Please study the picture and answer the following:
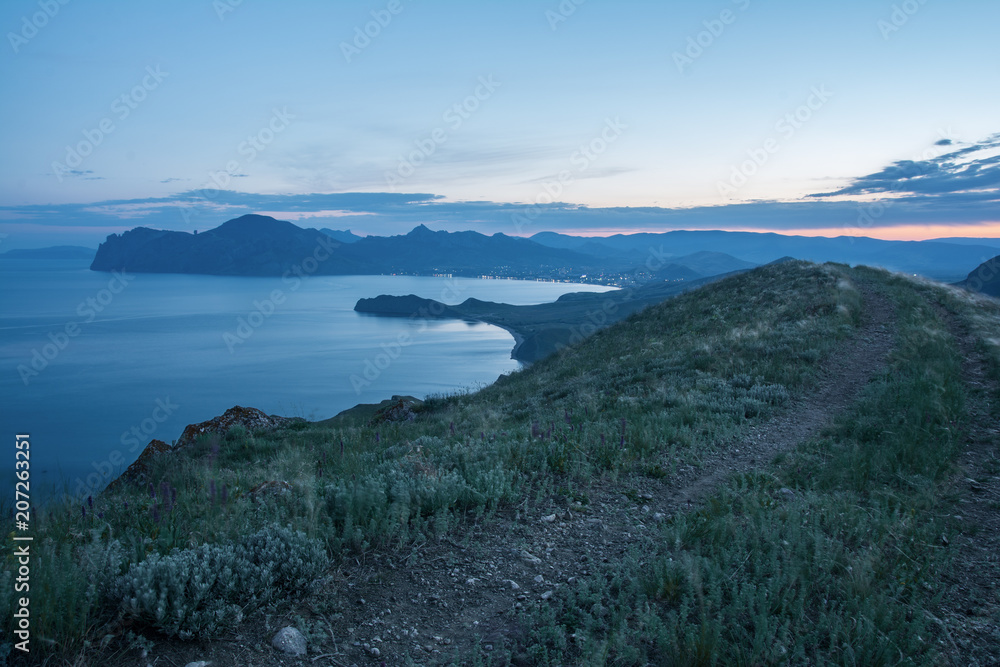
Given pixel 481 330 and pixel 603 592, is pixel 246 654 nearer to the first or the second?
pixel 603 592

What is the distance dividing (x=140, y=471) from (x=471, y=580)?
427 inches

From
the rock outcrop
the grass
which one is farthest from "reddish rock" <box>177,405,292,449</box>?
the grass

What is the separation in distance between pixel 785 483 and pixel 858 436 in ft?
7.38

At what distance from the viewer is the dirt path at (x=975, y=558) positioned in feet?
9.59

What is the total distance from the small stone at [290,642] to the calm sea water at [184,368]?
419 centimetres

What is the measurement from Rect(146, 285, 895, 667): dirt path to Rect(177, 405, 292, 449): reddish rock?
1255 centimetres

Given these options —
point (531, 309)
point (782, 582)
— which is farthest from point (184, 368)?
point (531, 309)

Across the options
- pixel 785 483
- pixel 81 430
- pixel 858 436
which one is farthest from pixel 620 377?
pixel 81 430

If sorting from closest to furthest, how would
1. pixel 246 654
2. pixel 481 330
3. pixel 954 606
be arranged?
pixel 246 654
pixel 954 606
pixel 481 330

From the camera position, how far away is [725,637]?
2.90 m

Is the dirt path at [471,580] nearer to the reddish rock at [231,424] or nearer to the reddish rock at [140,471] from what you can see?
the reddish rock at [140,471]

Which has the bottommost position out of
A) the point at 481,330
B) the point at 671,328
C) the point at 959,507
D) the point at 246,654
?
the point at 481,330

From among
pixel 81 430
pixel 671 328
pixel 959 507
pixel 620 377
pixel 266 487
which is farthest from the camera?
pixel 81 430

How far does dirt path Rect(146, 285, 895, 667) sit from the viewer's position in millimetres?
2895
